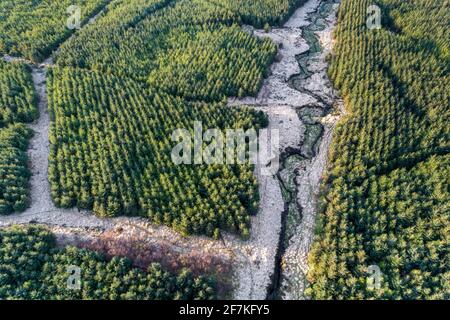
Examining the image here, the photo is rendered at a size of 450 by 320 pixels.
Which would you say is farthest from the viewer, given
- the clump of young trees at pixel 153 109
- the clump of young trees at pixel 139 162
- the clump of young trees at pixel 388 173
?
the clump of young trees at pixel 153 109

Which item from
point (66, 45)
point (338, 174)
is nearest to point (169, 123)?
point (338, 174)

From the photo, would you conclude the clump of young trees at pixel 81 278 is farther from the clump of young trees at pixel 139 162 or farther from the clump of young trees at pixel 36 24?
the clump of young trees at pixel 36 24

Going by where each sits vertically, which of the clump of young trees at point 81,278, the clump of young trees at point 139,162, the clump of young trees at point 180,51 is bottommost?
the clump of young trees at point 81,278

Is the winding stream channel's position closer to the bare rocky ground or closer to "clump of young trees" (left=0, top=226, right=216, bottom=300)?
the bare rocky ground

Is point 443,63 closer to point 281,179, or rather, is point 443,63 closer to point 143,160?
point 281,179

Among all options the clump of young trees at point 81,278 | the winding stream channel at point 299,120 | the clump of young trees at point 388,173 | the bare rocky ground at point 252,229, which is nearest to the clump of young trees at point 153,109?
the bare rocky ground at point 252,229

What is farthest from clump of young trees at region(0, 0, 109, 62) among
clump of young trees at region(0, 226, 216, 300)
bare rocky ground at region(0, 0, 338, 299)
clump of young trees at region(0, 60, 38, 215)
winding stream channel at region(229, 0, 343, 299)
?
clump of young trees at region(0, 226, 216, 300)

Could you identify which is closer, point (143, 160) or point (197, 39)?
point (143, 160)
